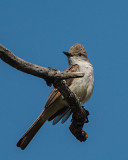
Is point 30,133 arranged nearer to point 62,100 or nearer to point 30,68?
point 62,100

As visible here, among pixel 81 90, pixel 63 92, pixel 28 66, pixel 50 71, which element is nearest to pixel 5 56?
pixel 28 66

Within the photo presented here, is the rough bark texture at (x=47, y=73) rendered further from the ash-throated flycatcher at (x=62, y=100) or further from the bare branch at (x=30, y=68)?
the ash-throated flycatcher at (x=62, y=100)

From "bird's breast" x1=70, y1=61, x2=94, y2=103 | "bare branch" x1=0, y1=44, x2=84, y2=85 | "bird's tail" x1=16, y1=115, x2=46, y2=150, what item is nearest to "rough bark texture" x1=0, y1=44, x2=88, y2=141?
"bare branch" x1=0, y1=44, x2=84, y2=85

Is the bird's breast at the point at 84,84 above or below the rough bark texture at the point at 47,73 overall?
above

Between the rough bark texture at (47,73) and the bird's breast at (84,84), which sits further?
the bird's breast at (84,84)

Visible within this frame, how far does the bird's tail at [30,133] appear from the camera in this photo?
802 centimetres

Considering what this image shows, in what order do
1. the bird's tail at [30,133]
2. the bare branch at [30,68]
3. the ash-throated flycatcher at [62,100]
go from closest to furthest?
the bare branch at [30,68]
the bird's tail at [30,133]
the ash-throated flycatcher at [62,100]

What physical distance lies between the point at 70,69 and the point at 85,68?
1.34 feet

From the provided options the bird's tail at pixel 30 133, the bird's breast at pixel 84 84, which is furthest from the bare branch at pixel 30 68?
the bird's tail at pixel 30 133

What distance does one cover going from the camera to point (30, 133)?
822cm

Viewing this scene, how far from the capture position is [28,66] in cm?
504

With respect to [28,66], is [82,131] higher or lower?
higher

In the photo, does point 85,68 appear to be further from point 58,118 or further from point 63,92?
point 63,92

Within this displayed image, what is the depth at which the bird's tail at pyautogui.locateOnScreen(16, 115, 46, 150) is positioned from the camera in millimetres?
8016
